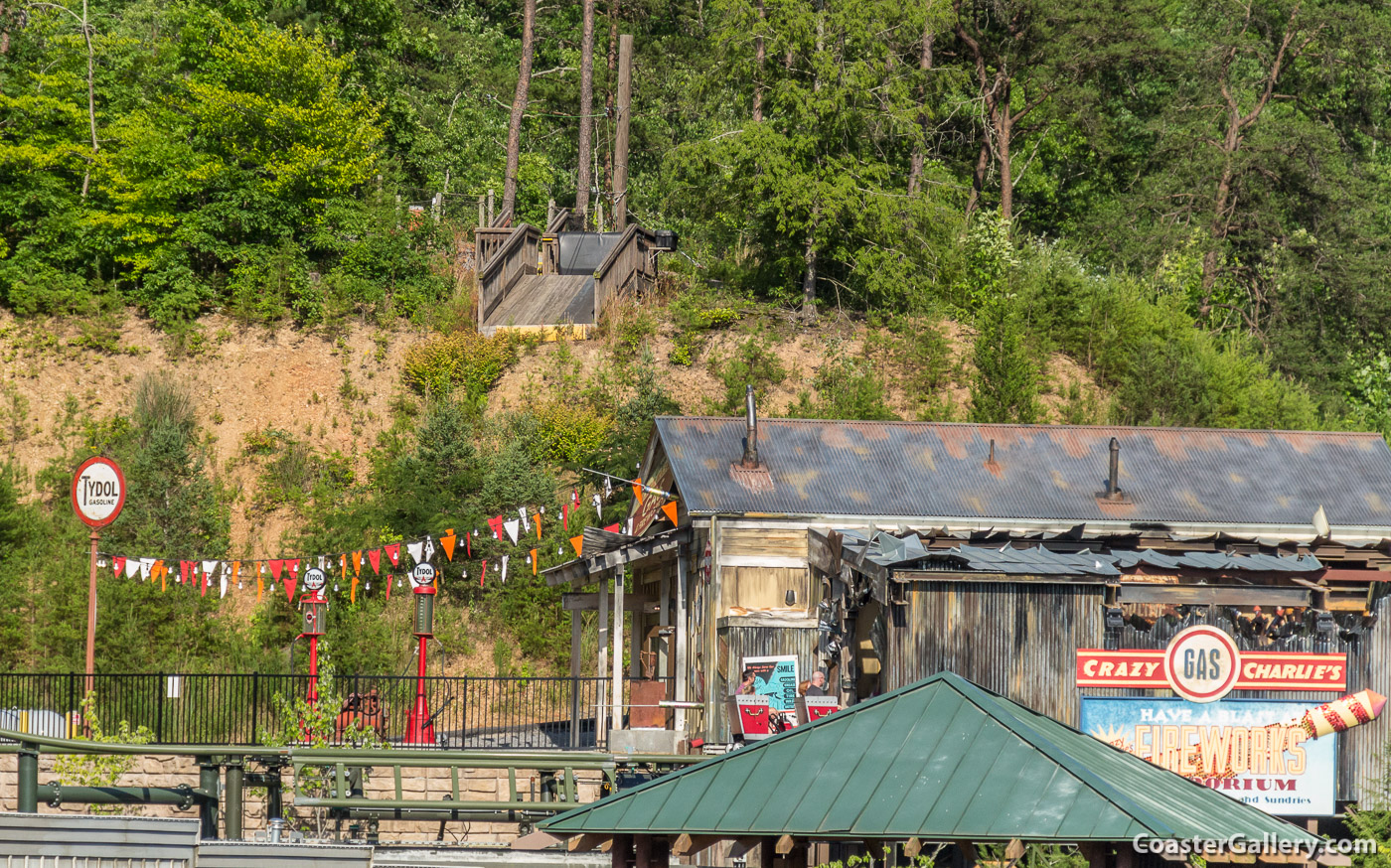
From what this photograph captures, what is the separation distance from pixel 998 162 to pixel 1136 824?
39.9 metres

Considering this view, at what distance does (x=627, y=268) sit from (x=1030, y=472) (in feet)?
61.8

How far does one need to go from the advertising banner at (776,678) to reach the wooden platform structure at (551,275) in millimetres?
18620

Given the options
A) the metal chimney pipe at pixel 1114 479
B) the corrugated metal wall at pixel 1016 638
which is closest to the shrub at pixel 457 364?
the metal chimney pipe at pixel 1114 479

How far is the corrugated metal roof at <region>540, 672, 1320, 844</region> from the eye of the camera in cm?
730

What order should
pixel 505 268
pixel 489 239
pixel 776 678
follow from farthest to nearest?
pixel 489 239, pixel 505 268, pixel 776 678

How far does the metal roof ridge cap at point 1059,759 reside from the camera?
7180 mm

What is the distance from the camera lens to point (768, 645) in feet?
69.2

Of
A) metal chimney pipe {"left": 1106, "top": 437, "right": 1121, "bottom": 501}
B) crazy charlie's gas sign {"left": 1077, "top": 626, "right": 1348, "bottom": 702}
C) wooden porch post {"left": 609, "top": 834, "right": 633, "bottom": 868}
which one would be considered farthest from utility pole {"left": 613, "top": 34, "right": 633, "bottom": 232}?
wooden porch post {"left": 609, "top": 834, "right": 633, "bottom": 868}

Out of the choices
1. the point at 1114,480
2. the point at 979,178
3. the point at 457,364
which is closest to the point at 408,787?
the point at 1114,480

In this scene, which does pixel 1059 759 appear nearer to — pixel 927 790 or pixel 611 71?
pixel 927 790

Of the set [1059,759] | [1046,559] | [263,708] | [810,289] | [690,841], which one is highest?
[810,289]

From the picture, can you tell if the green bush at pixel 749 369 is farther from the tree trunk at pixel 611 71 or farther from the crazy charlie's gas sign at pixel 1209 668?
the crazy charlie's gas sign at pixel 1209 668

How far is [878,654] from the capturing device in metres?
18.0

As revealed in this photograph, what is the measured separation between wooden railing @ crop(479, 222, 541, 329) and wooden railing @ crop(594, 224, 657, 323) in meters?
2.47
